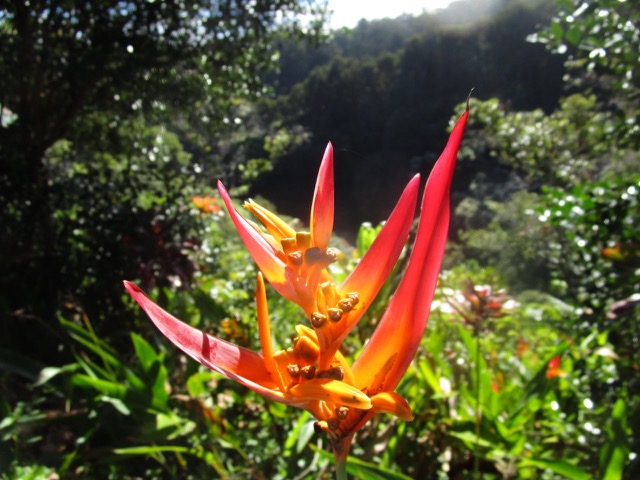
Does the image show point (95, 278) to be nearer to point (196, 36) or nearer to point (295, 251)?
point (196, 36)

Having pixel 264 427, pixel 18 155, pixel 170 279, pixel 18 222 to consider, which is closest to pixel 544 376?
pixel 264 427

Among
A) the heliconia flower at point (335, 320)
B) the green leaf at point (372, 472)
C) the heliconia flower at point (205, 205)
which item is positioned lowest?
the green leaf at point (372, 472)

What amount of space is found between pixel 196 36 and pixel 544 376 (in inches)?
142

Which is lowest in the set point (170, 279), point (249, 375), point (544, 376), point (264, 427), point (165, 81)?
point (264, 427)

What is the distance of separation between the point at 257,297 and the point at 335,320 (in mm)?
71

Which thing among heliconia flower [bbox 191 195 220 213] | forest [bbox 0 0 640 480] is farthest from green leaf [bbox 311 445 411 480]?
heliconia flower [bbox 191 195 220 213]

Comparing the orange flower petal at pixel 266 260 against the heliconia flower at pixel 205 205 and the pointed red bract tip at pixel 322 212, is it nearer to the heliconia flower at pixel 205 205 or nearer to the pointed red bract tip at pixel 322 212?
the pointed red bract tip at pixel 322 212

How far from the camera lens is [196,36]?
12.6 feet

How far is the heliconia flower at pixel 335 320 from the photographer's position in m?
0.30

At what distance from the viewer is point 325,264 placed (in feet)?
1.12

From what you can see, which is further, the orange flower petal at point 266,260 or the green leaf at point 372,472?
the green leaf at point 372,472

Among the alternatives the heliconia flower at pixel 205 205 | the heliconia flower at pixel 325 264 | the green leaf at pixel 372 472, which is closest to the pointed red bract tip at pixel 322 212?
the heliconia flower at pixel 325 264

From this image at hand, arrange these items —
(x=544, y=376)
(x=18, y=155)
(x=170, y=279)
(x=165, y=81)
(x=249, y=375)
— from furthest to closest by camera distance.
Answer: (x=165, y=81)
(x=18, y=155)
(x=170, y=279)
(x=544, y=376)
(x=249, y=375)

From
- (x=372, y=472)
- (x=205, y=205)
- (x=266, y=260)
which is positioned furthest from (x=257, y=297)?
(x=205, y=205)
